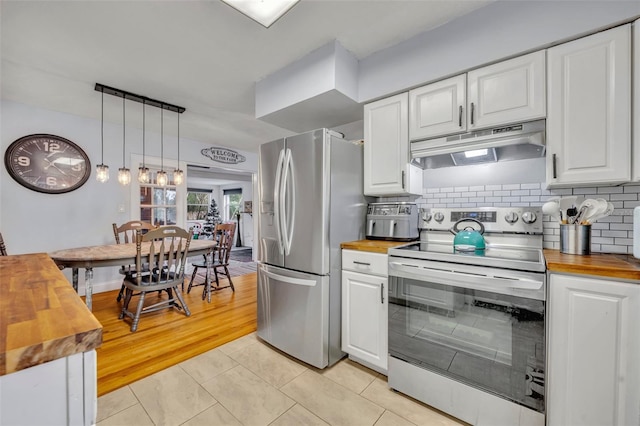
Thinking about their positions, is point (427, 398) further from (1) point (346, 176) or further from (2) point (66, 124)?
(2) point (66, 124)

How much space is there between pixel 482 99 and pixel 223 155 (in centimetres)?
451

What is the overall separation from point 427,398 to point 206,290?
279cm

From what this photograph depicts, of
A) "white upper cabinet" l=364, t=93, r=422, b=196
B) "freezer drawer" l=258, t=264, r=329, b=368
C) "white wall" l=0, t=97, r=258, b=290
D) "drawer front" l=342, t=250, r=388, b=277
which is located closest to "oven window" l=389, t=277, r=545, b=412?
"drawer front" l=342, t=250, r=388, b=277

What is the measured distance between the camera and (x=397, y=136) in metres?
2.12

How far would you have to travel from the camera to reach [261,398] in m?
1.69

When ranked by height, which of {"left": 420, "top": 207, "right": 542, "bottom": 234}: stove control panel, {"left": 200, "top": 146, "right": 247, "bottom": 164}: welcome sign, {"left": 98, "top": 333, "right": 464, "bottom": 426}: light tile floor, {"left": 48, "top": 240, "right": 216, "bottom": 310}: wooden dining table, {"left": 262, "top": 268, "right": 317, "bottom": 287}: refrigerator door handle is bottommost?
{"left": 98, "top": 333, "right": 464, "bottom": 426}: light tile floor

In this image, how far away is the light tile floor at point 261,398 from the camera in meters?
1.53

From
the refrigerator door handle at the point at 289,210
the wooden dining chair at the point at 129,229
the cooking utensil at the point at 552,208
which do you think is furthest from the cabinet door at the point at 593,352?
the wooden dining chair at the point at 129,229

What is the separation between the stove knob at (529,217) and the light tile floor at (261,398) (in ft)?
4.21

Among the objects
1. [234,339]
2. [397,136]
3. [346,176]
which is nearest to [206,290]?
[234,339]

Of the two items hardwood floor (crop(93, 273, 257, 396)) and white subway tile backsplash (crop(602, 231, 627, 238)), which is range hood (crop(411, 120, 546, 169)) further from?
hardwood floor (crop(93, 273, 257, 396))

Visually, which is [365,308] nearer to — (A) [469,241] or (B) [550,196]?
(A) [469,241]

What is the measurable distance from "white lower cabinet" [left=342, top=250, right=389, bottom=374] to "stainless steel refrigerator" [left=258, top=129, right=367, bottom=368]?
0.08 meters

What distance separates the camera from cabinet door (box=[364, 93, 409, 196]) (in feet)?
6.86
